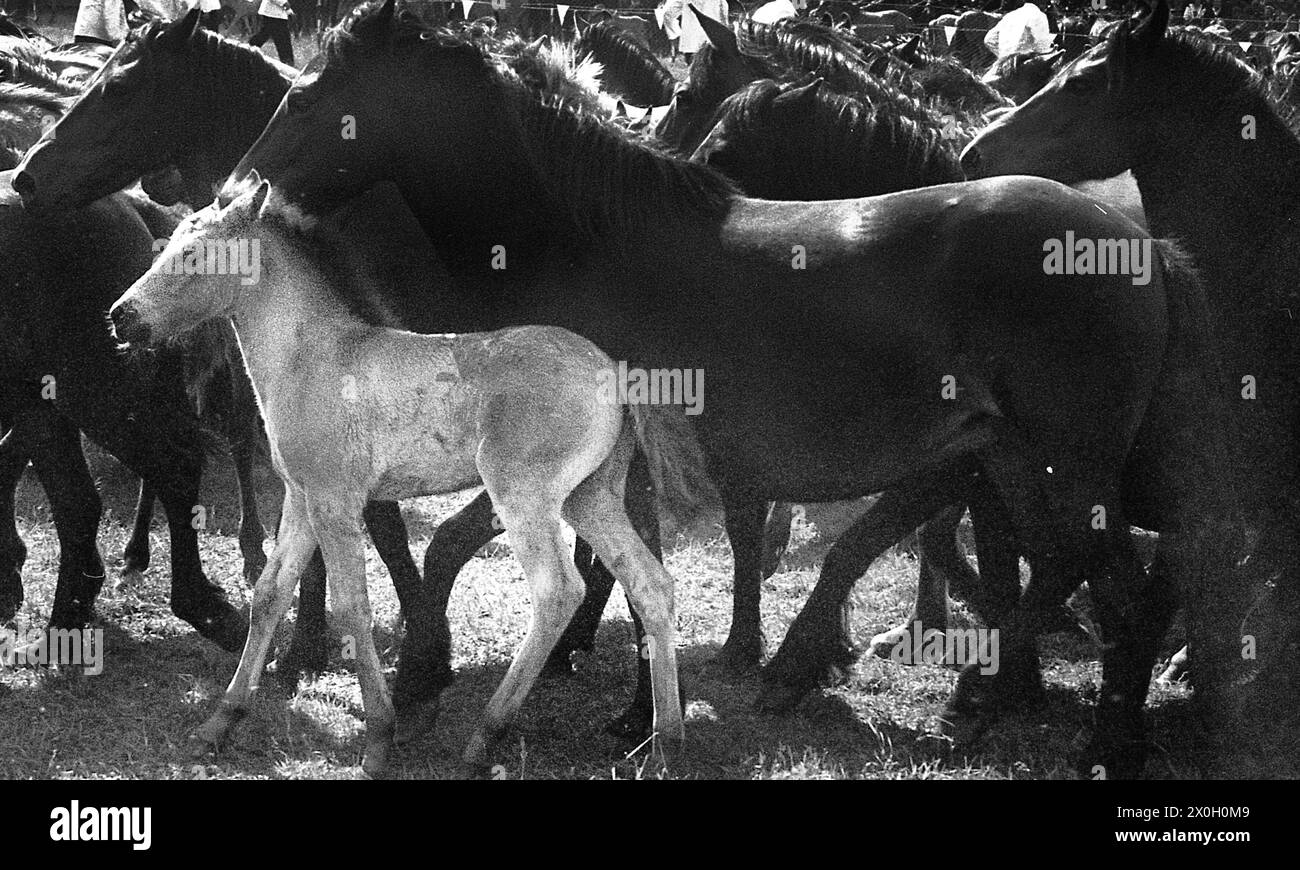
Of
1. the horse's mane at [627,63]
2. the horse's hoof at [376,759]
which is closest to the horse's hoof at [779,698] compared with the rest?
the horse's hoof at [376,759]

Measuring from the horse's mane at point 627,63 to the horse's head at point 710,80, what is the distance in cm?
296

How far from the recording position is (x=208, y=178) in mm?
6242

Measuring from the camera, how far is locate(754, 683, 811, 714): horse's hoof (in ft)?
19.0

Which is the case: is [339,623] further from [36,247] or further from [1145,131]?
[1145,131]

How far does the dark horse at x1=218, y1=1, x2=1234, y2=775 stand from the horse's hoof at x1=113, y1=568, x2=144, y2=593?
8.96ft

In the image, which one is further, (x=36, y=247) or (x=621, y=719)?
(x=36, y=247)

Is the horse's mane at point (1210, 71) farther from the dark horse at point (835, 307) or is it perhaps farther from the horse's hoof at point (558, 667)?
the horse's hoof at point (558, 667)

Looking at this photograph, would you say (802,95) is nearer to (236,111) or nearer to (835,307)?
(835,307)

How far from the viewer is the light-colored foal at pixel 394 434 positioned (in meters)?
4.89

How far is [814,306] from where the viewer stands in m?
5.08

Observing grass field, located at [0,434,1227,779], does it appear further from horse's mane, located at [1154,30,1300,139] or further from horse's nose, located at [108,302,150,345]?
horse's mane, located at [1154,30,1300,139]

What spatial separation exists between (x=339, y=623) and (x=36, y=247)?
7.83ft
